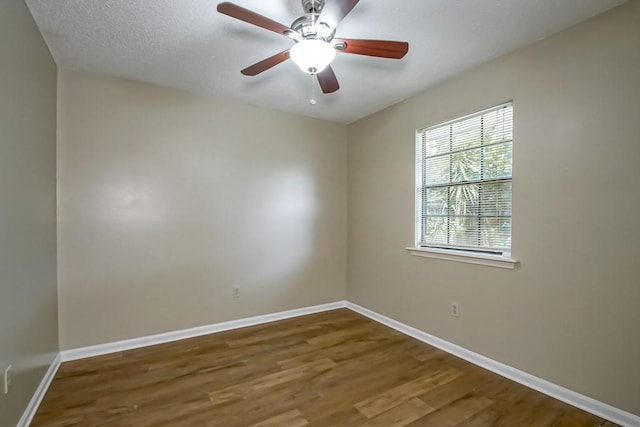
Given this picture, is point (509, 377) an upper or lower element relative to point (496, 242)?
lower

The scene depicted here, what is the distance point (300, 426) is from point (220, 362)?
1075mm

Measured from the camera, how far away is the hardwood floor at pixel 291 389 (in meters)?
1.85

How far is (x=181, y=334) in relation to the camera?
3057 mm

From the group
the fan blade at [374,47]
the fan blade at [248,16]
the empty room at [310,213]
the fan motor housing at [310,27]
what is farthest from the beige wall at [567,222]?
the fan blade at [248,16]

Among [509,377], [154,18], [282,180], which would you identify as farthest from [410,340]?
[154,18]

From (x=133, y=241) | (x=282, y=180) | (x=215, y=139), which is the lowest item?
A: (x=133, y=241)

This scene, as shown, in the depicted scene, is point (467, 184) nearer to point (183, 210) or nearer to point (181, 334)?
point (183, 210)

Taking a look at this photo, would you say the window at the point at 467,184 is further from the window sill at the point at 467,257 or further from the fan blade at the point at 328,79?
the fan blade at the point at 328,79

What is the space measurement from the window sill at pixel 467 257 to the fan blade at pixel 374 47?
173cm

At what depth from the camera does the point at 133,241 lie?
285 centimetres

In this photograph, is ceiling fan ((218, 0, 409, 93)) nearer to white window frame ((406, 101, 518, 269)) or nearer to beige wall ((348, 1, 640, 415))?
beige wall ((348, 1, 640, 415))

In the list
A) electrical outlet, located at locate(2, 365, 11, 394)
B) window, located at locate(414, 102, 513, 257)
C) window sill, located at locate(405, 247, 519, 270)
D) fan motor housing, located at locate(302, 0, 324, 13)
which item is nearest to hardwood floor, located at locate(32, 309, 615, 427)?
electrical outlet, located at locate(2, 365, 11, 394)

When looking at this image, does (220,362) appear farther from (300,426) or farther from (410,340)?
(410,340)

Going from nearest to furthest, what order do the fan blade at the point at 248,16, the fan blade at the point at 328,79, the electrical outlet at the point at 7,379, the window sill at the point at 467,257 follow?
the fan blade at the point at 248,16
the electrical outlet at the point at 7,379
the fan blade at the point at 328,79
the window sill at the point at 467,257
